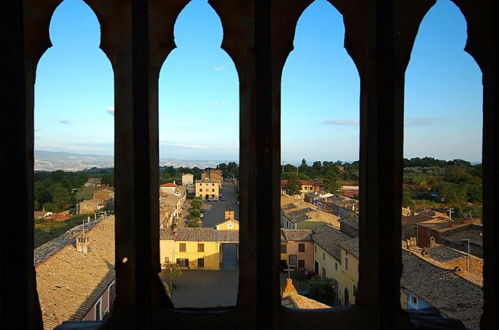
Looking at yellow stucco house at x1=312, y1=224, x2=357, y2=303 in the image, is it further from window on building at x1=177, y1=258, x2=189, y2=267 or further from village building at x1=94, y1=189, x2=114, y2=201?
village building at x1=94, y1=189, x2=114, y2=201

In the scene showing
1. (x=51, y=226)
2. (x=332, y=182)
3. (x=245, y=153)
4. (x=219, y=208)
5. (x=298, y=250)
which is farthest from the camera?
(x=219, y=208)

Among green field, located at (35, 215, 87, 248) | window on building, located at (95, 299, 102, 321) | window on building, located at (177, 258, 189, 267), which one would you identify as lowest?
window on building, located at (177, 258, 189, 267)

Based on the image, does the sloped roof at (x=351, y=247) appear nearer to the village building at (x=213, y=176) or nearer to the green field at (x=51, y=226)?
the green field at (x=51, y=226)

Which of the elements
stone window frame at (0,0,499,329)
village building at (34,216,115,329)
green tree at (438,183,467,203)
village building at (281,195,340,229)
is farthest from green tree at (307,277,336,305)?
green tree at (438,183,467,203)

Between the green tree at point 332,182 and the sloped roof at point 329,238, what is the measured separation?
3361cm

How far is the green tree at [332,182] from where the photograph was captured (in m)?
78.6

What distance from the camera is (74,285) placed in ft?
75.4

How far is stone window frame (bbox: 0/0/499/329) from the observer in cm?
355

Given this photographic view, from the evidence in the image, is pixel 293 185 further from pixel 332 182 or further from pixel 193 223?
pixel 193 223

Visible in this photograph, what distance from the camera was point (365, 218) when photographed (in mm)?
3863

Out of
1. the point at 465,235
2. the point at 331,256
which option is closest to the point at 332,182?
the point at 465,235

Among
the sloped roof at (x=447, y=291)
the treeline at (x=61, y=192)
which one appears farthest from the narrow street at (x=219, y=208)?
the sloped roof at (x=447, y=291)

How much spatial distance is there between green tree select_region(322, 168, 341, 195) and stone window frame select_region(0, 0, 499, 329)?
75793 millimetres

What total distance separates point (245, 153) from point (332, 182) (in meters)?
80.0
